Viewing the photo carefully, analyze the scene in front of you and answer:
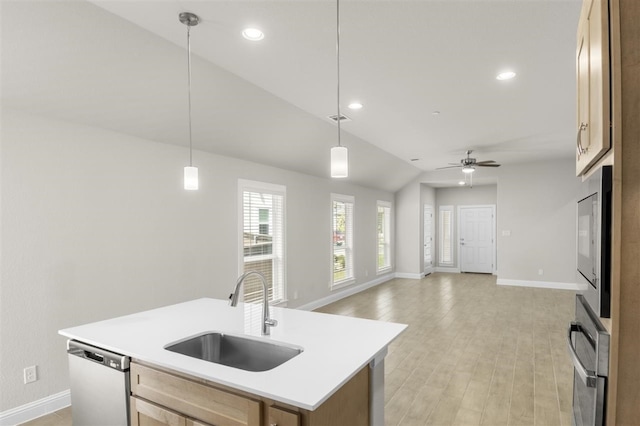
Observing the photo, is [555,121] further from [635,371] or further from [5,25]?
[5,25]

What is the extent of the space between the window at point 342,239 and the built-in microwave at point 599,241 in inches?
216

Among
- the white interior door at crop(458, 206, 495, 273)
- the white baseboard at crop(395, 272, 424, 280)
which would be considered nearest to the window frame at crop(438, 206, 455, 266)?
the white interior door at crop(458, 206, 495, 273)

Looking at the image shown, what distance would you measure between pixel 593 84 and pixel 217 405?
195cm

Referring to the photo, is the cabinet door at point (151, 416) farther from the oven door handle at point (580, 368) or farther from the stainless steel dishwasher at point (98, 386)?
the oven door handle at point (580, 368)

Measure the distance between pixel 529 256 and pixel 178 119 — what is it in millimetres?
7997

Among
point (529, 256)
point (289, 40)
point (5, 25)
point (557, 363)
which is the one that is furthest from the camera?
point (529, 256)

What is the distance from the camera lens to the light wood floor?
112 inches

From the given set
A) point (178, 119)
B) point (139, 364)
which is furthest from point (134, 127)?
point (139, 364)

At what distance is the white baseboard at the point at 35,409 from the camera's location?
262 cm

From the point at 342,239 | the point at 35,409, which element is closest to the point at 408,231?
the point at 342,239

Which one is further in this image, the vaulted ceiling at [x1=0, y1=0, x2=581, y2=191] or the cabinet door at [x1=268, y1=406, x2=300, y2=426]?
the vaulted ceiling at [x1=0, y1=0, x2=581, y2=191]

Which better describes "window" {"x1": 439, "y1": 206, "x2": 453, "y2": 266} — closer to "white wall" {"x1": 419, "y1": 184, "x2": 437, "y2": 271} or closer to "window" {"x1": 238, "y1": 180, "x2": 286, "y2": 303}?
"white wall" {"x1": 419, "y1": 184, "x2": 437, "y2": 271}

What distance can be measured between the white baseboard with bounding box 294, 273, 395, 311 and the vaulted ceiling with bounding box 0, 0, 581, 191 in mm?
2783

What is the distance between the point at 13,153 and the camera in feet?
8.66
